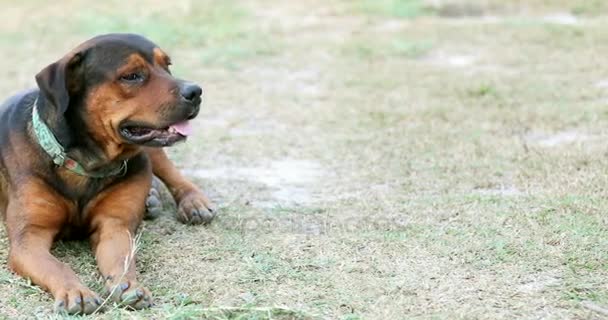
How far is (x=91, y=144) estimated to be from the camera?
184 inches

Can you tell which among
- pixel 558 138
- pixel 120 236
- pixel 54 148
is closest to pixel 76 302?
pixel 120 236

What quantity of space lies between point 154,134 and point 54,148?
51cm

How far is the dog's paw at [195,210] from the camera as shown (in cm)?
536

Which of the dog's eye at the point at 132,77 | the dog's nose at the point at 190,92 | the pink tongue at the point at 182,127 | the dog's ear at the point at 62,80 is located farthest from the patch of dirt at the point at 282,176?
the dog's ear at the point at 62,80

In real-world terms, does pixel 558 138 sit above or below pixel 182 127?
below

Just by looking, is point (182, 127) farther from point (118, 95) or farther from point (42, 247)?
point (42, 247)

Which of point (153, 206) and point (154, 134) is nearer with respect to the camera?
point (154, 134)

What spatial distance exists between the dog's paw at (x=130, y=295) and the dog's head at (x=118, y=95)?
0.78m

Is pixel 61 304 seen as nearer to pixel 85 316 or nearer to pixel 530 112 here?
pixel 85 316

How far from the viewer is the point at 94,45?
15.1 ft

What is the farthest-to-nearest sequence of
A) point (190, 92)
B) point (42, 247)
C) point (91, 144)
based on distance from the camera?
point (91, 144) < point (190, 92) < point (42, 247)

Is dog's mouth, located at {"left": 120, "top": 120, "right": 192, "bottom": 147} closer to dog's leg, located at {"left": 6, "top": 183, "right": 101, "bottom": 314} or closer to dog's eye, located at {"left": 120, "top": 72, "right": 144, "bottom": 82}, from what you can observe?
dog's eye, located at {"left": 120, "top": 72, "right": 144, "bottom": 82}

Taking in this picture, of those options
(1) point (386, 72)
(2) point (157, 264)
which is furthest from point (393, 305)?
(1) point (386, 72)

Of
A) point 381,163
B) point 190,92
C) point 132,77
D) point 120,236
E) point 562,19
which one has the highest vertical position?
point 132,77
